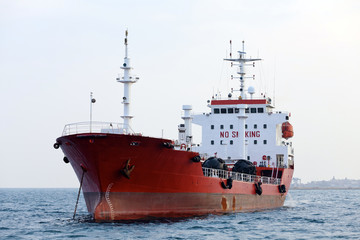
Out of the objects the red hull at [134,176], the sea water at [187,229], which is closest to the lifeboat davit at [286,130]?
the sea water at [187,229]

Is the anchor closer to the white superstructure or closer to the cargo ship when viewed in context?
the cargo ship

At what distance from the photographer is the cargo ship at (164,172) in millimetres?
24641

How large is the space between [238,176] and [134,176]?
35.5 feet

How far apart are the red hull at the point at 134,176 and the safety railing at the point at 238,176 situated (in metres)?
2.45

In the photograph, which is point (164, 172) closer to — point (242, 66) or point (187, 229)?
point (187, 229)

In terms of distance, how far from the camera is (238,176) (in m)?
34.4

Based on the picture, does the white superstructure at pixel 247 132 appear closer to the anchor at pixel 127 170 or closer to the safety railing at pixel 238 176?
the safety railing at pixel 238 176

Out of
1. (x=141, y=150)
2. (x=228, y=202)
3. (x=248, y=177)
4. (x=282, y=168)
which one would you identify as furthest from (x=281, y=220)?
(x=282, y=168)

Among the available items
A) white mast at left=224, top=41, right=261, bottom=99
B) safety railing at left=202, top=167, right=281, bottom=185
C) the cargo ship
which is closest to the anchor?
the cargo ship

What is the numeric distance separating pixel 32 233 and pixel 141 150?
17.9ft

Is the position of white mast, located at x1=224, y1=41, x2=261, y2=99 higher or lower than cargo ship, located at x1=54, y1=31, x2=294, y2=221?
higher

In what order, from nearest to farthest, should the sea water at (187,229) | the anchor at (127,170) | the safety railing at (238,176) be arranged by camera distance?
the sea water at (187,229) → the anchor at (127,170) → the safety railing at (238,176)

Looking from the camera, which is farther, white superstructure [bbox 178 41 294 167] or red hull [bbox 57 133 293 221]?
white superstructure [bbox 178 41 294 167]

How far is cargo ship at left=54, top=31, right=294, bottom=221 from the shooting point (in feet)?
80.8
